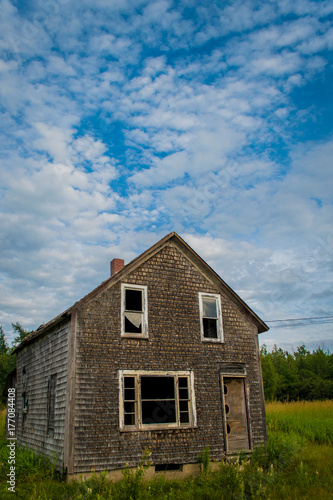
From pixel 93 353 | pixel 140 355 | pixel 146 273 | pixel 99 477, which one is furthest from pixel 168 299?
pixel 99 477

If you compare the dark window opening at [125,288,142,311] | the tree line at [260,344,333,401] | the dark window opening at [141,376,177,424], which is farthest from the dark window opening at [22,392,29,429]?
the tree line at [260,344,333,401]

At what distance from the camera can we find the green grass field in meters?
10.4

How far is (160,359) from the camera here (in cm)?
1391

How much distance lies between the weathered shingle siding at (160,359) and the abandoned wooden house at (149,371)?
0.03 meters

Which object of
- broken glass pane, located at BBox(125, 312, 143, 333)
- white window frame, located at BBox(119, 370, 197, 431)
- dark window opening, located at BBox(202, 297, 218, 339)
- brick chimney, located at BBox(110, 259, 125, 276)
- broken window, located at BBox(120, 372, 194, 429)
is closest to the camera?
white window frame, located at BBox(119, 370, 197, 431)

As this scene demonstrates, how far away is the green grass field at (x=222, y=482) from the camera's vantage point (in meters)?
10.4

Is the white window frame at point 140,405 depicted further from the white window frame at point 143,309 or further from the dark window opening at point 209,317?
the dark window opening at point 209,317

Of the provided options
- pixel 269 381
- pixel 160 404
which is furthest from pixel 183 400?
pixel 269 381

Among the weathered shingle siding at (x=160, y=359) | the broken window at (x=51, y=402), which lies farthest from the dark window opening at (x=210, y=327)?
the broken window at (x=51, y=402)

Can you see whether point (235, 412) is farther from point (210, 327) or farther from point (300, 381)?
point (300, 381)

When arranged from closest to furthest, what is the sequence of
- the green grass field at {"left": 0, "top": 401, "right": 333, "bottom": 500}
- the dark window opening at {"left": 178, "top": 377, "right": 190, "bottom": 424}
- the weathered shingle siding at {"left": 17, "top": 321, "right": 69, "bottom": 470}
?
the green grass field at {"left": 0, "top": 401, "right": 333, "bottom": 500}, the weathered shingle siding at {"left": 17, "top": 321, "right": 69, "bottom": 470}, the dark window opening at {"left": 178, "top": 377, "right": 190, "bottom": 424}

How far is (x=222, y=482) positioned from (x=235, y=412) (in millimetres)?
3756

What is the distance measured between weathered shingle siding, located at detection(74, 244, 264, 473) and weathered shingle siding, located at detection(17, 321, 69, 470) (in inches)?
28.8

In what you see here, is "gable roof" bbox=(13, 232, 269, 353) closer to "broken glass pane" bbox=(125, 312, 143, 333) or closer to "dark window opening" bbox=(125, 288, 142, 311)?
"dark window opening" bbox=(125, 288, 142, 311)
